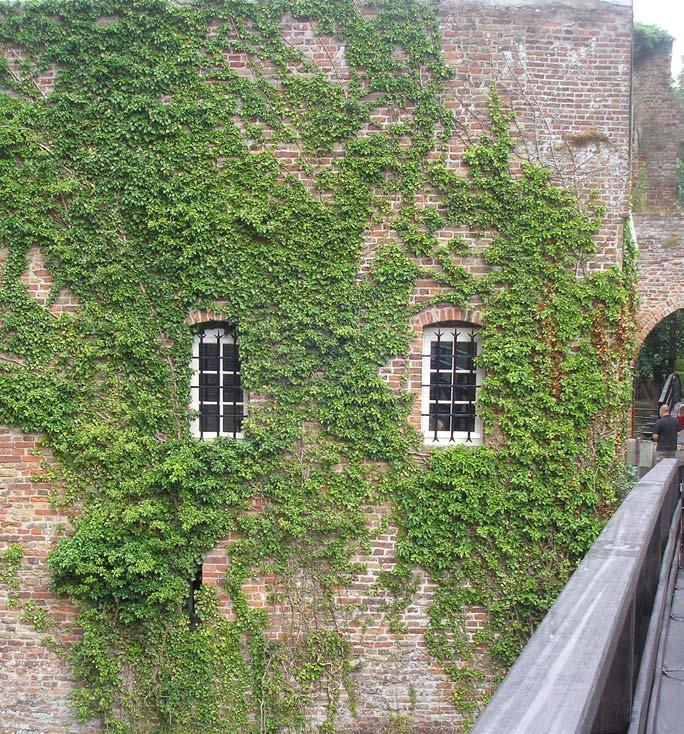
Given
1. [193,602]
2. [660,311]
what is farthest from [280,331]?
[660,311]

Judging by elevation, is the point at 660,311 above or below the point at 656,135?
below

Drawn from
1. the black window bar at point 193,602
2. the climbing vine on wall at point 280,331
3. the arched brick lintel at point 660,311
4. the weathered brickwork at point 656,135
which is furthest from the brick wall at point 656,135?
the black window bar at point 193,602

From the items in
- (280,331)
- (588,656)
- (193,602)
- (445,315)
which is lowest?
(193,602)

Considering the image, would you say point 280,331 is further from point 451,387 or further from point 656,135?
point 656,135

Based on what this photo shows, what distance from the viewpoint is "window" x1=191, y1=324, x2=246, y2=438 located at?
8.50 m

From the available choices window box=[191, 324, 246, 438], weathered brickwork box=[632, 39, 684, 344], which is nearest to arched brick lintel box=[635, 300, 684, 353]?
weathered brickwork box=[632, 39, 684, 344]

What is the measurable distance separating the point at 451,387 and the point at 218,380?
276cm

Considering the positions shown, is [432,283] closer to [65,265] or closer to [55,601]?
[65,265]

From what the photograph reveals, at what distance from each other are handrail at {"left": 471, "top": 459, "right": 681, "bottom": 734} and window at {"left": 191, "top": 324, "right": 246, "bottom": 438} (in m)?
6.36

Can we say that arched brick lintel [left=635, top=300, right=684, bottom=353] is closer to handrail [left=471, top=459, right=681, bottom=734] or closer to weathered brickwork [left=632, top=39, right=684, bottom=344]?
weathered brickwork [left=632, top=39, right=684, bottom=344]

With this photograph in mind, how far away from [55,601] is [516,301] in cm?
642

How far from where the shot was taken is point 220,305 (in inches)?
325

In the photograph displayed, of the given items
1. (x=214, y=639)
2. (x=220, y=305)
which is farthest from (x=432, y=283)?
(x=214, y=639)

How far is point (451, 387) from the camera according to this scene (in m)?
8.40
